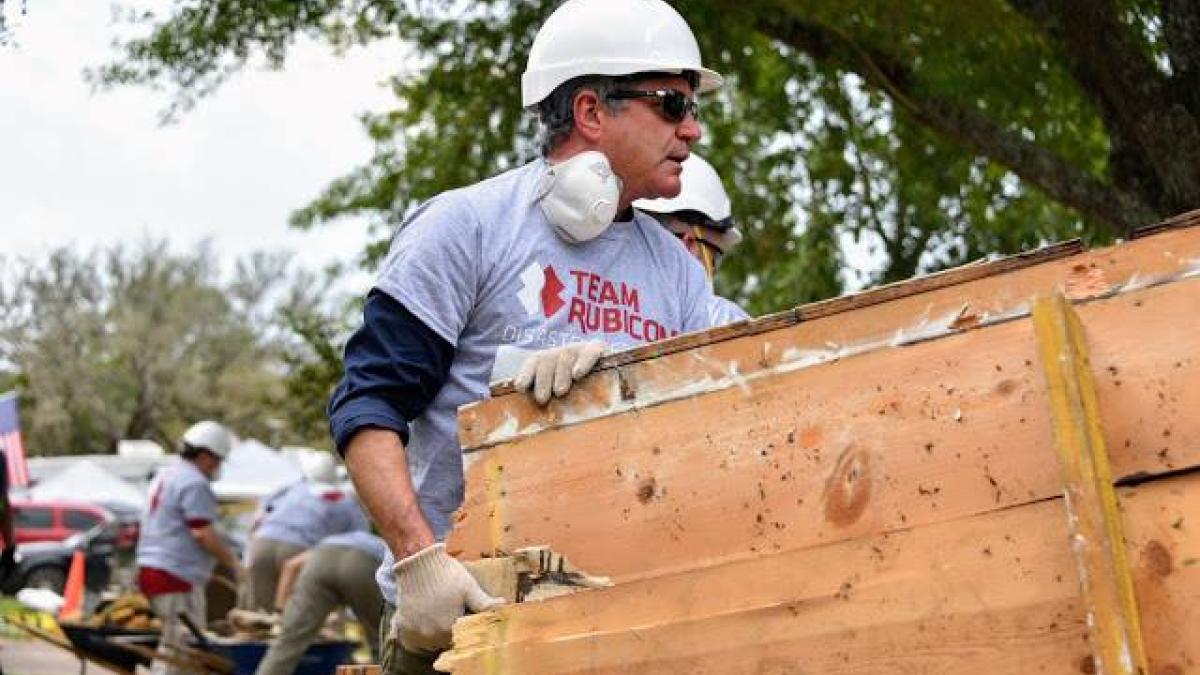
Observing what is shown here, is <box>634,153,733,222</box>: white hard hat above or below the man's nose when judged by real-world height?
above

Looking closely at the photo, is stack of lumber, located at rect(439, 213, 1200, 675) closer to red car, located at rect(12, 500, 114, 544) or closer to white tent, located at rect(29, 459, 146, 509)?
red car, located at rect(12, 500, 114, 544)

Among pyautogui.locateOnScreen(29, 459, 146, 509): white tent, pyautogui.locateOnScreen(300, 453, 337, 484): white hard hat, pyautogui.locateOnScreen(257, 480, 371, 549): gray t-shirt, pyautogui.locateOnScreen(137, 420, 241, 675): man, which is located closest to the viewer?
pyautogui.locateOnScreen(137, 420, 241, 675): man

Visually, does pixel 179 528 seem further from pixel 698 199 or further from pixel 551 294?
pixel 551 294

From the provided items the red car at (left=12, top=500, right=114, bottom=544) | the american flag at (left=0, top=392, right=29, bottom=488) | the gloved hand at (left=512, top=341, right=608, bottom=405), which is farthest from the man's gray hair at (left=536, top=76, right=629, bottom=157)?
the red car at (left=12, top=500, right=114, bottom=544)

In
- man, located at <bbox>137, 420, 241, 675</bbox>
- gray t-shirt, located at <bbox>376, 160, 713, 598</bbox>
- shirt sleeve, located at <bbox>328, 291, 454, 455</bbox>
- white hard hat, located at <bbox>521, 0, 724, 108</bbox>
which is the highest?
man, located at <bbox>137, 420, 241, 675</bbox>

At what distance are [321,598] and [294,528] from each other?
A: 4458 mm

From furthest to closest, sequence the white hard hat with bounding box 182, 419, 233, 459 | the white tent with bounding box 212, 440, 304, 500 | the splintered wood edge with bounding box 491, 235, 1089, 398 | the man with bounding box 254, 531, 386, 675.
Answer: the white tent with bounding box 212, 440, 304, 500 → the white hard hat with bounding box 182, 419, 233, 459 → the man with bounding box 254, 531, 386, 675 → the splintered wood edge with bounding box 491, 235, 1089, 398

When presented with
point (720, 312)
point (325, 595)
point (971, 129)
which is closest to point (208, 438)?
point (325, 595)

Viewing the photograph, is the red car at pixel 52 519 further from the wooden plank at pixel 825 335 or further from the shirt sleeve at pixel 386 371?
the wooden plank at pixel 825 335

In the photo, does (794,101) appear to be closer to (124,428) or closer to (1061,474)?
(1061,474)

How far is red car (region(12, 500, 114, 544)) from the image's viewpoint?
32.6 m

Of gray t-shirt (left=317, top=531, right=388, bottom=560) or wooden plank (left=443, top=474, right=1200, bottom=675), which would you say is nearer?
wooden plank (left=443, top=474, right=1200, bottom=675)

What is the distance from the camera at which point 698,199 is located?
550 centimetres

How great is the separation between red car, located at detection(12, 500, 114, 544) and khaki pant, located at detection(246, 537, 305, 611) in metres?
16.7
